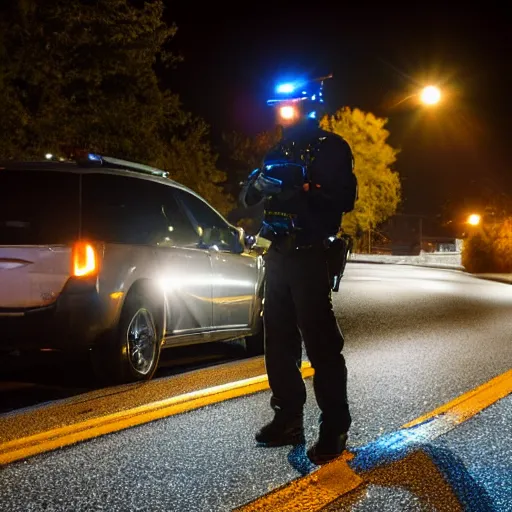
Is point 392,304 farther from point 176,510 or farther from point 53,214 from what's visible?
point 176,510

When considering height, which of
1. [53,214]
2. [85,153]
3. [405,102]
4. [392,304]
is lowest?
[392,304]

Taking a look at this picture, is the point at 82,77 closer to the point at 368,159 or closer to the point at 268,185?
the point at 268,185

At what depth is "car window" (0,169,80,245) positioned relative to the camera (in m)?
5.26

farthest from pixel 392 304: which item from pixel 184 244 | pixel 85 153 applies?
pixel 85 153

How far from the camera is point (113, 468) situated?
3.64 m

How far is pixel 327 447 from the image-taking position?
3816 mm

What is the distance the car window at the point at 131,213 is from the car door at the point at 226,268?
0.57ft

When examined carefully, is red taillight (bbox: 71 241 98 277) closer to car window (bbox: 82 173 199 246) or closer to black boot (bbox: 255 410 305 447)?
car window (bbox: 82 173 199 246)

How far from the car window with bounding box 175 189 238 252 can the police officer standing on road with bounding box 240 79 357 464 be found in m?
2.34

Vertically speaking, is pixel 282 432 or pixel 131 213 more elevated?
pixel 131 213

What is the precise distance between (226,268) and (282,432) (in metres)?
2.85

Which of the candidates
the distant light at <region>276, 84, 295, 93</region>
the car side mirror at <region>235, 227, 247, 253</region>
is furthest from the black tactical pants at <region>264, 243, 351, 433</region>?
the car side mirror at <region>235, 227, 247, 253</region>

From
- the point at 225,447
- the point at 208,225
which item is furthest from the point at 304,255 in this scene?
the point at 208,225

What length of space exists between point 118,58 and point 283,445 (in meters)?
16.6
